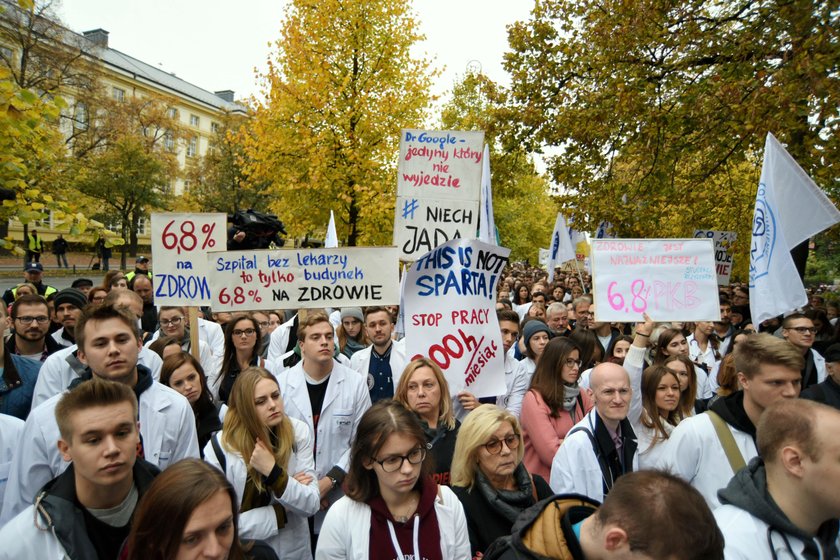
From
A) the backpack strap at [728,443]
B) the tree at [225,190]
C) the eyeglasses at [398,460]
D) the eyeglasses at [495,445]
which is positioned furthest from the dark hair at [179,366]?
the tree at [225,190]

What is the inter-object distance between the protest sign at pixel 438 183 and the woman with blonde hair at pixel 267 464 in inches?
107

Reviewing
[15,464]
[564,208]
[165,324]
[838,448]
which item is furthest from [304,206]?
[838,448]

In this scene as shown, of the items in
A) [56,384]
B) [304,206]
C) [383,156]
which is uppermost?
[383,156]

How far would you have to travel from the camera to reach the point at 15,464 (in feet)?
9.53

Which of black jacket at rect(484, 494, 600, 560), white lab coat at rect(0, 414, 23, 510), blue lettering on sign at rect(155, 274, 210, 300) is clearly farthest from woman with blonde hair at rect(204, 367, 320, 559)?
blue lettering on sign at rect(155, 274, 210, 300)

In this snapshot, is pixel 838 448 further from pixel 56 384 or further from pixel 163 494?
pixel 56 384

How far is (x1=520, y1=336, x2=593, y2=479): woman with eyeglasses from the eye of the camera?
4.05 meters

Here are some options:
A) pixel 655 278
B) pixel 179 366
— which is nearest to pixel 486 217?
pixel 655 278

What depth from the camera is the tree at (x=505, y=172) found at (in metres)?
13.4

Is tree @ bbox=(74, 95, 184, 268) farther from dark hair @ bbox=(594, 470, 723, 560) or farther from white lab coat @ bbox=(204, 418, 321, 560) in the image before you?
dark hair @ bbox=(594, 470, 723, 560)

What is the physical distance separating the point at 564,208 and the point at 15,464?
36.2 feet

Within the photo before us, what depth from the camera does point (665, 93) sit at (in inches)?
430

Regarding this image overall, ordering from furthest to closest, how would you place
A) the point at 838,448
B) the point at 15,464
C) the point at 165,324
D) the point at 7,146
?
the point at 165,324, the point at 7,146, the point at 15,464, the point at 838,448

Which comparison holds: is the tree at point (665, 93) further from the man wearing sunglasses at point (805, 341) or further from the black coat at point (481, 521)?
the black coat at point (481, 521)
